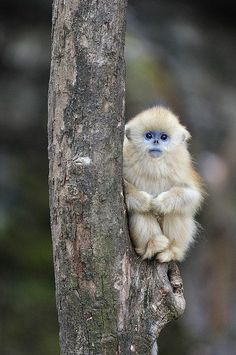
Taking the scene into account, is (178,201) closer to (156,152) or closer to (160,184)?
(160,184)

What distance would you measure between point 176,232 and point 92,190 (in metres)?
0.66

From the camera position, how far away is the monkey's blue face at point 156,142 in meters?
Answer: 4.30

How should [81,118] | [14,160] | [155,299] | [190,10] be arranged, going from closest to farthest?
[81,118] → [155,299] → [14,160] → [190,10]

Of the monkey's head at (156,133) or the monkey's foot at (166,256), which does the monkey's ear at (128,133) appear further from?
the monkey's foot at (166,256)

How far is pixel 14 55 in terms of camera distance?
10289 millimetres

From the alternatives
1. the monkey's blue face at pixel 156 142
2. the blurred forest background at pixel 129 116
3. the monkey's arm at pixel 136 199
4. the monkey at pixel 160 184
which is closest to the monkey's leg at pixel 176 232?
the monkey at pixel 160 184

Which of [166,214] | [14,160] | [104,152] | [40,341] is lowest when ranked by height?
[40,341]

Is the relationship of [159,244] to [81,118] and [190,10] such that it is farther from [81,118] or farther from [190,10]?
[190,10]

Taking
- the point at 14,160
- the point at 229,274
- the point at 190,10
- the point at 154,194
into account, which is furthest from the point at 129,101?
the point at 154,194

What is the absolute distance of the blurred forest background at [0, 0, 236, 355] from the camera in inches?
358

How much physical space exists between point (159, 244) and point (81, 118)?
0.79 meters

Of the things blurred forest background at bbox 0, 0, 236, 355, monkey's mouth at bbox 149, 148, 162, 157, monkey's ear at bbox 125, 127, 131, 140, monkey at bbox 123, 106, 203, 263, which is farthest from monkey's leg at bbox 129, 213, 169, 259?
blurred forest background at bbox 0, 0, 236, 355

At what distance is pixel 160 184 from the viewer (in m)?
4.34

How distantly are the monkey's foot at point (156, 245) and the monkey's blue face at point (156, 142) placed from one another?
39 centimetres
